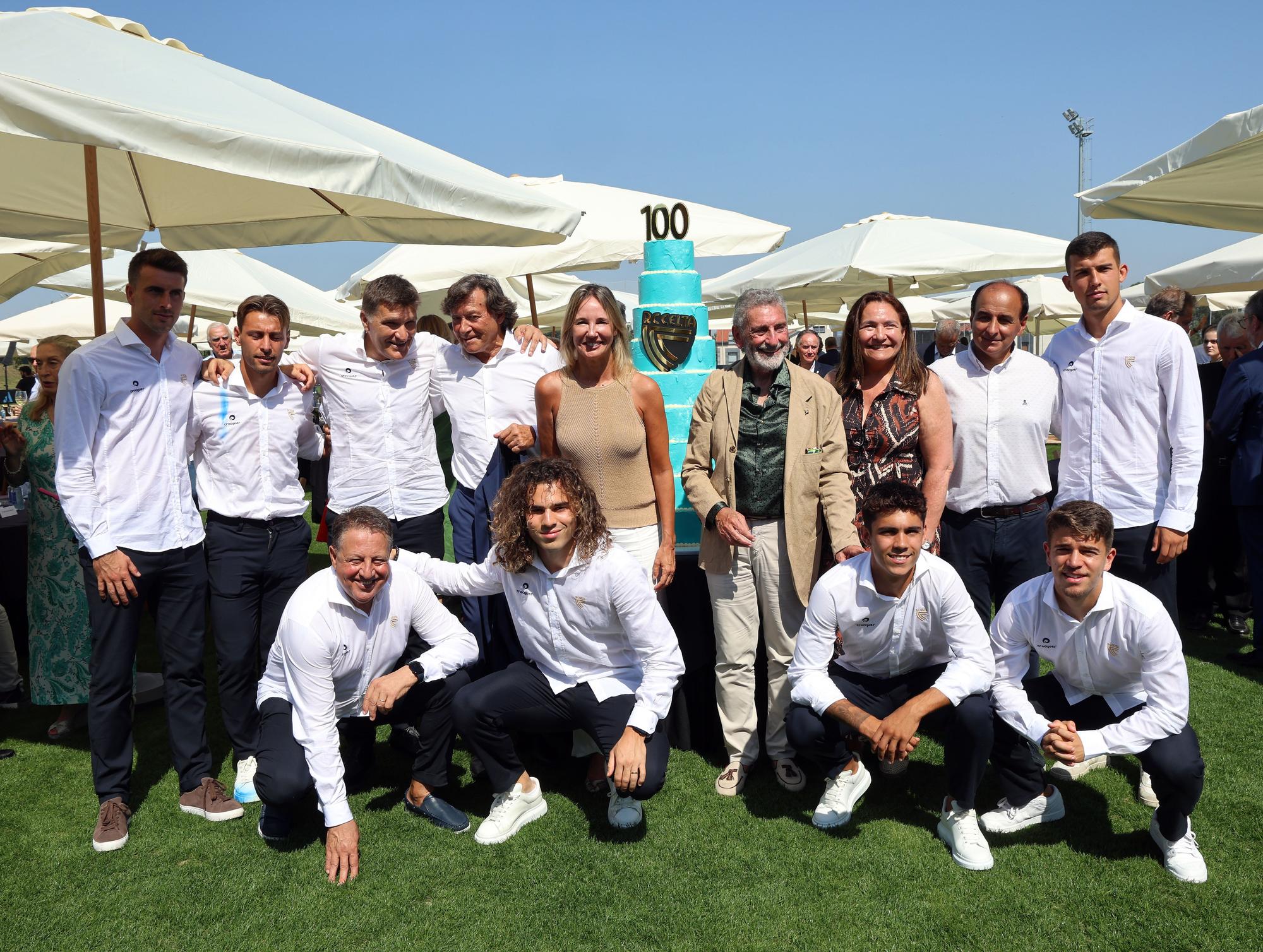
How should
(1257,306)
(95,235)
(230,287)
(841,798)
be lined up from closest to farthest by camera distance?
(841,798) → (95,235) → (1257,306) → (230,287)

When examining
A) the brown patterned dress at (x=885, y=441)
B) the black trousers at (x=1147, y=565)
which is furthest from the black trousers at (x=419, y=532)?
the black trousers at (x=1147, y=565)

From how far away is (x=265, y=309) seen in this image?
12.6 ft

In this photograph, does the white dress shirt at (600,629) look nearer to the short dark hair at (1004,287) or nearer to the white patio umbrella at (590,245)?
the short dark hair at (1004,287)

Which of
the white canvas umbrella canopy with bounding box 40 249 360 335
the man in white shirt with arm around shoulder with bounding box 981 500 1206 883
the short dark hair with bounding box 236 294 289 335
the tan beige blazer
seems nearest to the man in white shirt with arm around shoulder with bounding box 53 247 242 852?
the short dark hair with bounding box 236 294 289 335

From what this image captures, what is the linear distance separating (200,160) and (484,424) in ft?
5.19

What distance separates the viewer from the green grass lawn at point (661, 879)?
289 centimetres

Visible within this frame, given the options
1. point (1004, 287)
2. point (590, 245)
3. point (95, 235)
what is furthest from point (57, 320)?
Result: point (1004, 287)

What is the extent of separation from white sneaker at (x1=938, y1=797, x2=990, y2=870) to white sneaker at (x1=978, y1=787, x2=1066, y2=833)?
0.07 metres

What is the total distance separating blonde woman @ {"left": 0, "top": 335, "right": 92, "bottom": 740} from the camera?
4.72m

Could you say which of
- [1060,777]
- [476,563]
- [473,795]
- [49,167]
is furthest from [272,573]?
[1060,777]

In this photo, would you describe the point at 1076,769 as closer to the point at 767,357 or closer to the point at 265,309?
the point at 767,357

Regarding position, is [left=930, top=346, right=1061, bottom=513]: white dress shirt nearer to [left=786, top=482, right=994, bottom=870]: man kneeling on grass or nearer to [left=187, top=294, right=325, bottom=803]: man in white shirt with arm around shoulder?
[left=786, top=482, right=994, bottom=870]: man kneeling on grass

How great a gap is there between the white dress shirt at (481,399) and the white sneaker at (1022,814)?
248 cm

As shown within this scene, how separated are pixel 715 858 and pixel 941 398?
2.03 meters
